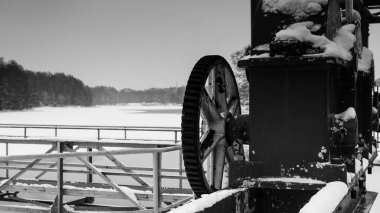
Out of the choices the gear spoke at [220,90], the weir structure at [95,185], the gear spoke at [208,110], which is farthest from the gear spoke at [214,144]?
the weir structure at [95,185]

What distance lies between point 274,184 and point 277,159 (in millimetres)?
196

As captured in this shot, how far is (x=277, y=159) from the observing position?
3.48 meters

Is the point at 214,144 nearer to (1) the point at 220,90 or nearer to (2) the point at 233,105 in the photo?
(1) the point at 220,90

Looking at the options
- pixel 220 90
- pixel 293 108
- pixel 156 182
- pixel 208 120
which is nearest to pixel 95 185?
pixel 156 182

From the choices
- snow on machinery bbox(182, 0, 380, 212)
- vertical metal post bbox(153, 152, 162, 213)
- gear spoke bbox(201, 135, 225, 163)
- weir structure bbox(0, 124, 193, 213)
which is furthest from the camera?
weir structure bbox(0, 124, 193, 213)

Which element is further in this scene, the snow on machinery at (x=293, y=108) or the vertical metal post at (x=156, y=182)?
the vertical metal post at (x=156, y=182)

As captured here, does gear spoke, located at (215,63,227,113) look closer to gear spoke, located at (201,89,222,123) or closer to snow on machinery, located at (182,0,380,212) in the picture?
gear spoke, located at (201,89,222,123)

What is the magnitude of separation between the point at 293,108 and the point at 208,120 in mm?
983

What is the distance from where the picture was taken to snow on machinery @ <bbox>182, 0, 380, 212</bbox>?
336 cm

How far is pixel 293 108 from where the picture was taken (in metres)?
3.43

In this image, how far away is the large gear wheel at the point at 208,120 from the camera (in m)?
3.78

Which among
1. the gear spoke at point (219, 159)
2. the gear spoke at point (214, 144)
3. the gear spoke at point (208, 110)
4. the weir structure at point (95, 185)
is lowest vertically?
the weir structure at point (95, 185)

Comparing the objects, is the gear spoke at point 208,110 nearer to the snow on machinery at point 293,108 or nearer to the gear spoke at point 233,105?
the snow on machinery at point 293,108

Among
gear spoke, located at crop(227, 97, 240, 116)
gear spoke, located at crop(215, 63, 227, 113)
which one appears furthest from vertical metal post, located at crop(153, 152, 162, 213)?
gear spoke, located at crop(215, 63, 227, 113)
